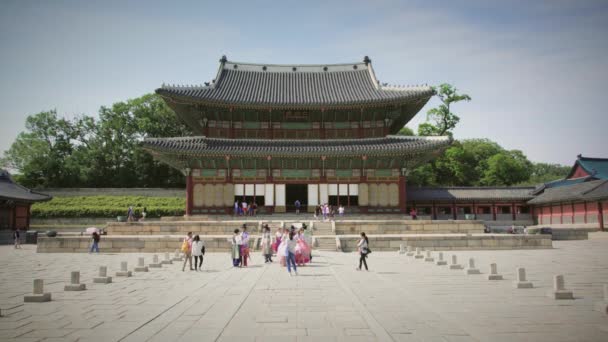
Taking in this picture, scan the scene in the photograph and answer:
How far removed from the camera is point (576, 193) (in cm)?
3962

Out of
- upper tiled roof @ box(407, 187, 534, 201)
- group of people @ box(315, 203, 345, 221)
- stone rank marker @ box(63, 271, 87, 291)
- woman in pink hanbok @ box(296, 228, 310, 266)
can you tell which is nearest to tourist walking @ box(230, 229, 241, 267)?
woman in pink hanbok @ box(296, 228, 310, 266)

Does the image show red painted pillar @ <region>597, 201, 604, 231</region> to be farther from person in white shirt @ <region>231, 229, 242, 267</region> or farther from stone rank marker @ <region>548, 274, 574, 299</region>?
person in white shirt @ <region>231, 229, 242, 267</region>

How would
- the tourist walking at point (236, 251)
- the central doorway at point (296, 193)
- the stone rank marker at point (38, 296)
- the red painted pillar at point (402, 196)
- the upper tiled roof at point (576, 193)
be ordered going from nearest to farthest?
the stone rank marker at point (38, 296) → the tourist walking at point (236, 251) → the upper tiled roof at point (576, 193) → the red painted pillar at point (402, 196) → the central doorway at point (296, 193)

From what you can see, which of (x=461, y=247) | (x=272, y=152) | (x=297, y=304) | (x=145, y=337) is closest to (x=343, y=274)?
(x=297, y=304)

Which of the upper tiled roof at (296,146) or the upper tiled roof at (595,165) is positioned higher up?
the upper tiled roof at (296,146)

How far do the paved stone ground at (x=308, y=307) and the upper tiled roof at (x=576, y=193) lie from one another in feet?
76.3

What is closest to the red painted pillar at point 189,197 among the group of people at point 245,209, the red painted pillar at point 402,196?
the group of people at point 245,209

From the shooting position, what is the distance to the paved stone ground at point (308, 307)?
7.89 meters

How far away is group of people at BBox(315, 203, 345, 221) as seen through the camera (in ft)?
112

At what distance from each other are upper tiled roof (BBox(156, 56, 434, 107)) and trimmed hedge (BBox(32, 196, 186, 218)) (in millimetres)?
16278

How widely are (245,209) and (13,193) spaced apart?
880 inches

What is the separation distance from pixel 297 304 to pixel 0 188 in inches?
1625

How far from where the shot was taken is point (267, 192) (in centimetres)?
3797

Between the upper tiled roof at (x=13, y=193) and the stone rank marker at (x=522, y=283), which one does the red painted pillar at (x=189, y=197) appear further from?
the stone rank marker at (x=522, y=283)
